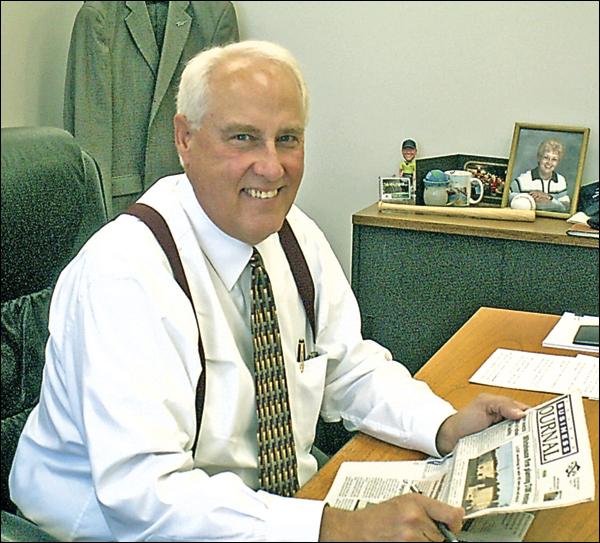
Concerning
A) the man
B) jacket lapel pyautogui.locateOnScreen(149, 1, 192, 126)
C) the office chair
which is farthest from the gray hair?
jacket lapel pyautogui.locateOnScreen(149, 1, 192, 126)

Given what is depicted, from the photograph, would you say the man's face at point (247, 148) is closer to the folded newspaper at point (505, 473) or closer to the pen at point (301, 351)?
the pen at point (301, 351)

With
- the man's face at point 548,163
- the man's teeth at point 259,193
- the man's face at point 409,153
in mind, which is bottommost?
the man's face at point 548,163

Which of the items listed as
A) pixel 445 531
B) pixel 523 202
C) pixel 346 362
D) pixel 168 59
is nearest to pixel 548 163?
pixel 523 202

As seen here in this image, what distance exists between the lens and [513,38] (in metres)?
0.63

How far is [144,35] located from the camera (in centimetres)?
138

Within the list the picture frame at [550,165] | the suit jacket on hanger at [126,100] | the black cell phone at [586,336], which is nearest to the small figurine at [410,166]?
the picture frame at [550,165]

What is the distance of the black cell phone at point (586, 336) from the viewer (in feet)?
3.37

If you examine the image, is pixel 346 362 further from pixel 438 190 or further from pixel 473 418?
pixel 438 190

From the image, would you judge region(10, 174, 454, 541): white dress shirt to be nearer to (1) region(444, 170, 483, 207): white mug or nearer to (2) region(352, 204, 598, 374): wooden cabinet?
(2) region(352, 204, 598, 374): wooden cabinet

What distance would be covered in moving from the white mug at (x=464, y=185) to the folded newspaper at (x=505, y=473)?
1047 mm

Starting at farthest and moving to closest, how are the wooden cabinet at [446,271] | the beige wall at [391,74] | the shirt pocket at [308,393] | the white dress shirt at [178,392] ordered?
the wooden cabinet at [446,271]
the shirt pocket at [308,393]
the white dress shirt at [178,392]
the beige wall at [391,74]

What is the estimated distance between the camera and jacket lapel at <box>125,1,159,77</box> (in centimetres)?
138

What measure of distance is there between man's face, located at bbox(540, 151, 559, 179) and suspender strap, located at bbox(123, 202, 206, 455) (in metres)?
1.17

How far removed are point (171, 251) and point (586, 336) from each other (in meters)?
0.60
